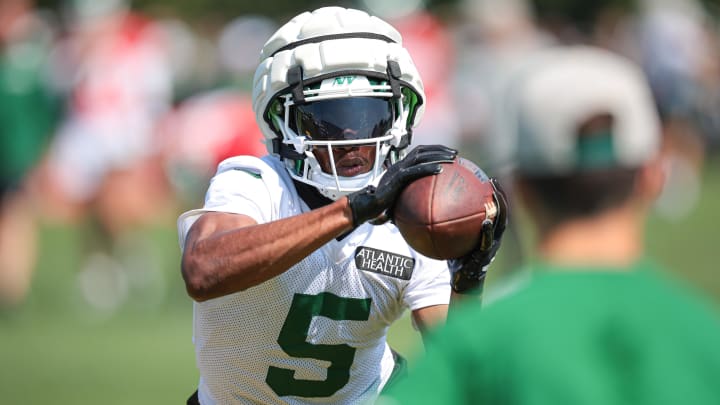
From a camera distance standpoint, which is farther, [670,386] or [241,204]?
[241,204]

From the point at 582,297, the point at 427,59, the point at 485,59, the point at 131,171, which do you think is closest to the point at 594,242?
the point at 582,297

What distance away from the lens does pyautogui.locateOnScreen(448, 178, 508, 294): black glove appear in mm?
3107

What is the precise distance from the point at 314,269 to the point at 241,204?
307 millimetres

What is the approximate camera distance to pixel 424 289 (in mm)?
3508

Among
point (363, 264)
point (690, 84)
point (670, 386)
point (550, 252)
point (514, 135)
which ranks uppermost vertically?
point (514, 135)

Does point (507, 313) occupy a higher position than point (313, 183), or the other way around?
point (507, 313)

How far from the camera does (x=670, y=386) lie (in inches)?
73.0

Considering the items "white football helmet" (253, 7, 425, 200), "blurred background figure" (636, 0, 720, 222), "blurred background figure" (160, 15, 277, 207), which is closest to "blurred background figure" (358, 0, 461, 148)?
"blurred background figure" (160, 15, 277, 207)

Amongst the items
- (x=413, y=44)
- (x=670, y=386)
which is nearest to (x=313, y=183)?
(x=670, y=386)

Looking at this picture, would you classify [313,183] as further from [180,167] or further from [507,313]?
[180,167]

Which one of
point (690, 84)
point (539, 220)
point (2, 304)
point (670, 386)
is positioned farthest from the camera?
point (690, 84)

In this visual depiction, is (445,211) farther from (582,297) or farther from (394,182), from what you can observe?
(582,297)

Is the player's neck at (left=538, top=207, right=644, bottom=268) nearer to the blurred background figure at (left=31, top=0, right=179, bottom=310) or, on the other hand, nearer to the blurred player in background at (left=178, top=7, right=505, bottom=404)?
the blurred player in background at (left=178, top=7, right=505, bottom=404)

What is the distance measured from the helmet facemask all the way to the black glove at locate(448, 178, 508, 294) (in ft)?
1.24
